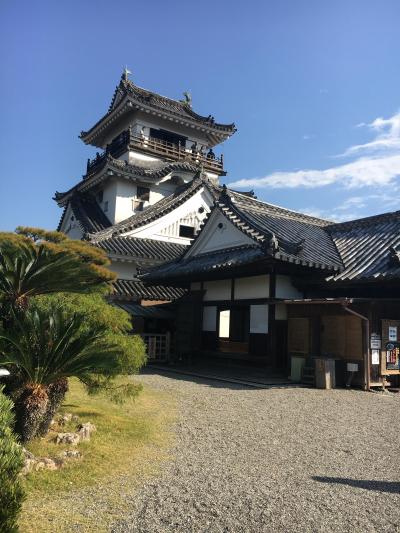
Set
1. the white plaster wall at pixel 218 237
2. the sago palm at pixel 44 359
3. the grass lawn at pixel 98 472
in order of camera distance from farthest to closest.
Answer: the white plaster wall at pixel 218 237 < the sago palm at pixel 44 359 < the grass lawn at pixel 98 472

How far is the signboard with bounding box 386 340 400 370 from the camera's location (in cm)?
1245

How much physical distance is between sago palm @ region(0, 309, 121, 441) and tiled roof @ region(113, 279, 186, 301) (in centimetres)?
1404

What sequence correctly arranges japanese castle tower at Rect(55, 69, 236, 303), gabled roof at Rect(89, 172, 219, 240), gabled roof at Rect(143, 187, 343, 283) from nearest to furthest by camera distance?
gabled roof at Rect(143, 187, 343, 283) < japanese castle tower at Rect(55, 69, 236, 303) < gabled roof at Rect(89, 172, 219, 240)

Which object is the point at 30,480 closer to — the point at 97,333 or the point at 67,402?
the point at 97,333

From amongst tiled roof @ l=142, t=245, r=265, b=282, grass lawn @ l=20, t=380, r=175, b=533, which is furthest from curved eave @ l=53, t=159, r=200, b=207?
grass lawn @ l=20, t=380, r=175, b=533

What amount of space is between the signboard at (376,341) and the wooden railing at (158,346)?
8364mm

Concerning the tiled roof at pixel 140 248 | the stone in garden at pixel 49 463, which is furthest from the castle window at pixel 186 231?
the stone in garden at pixel 49 463

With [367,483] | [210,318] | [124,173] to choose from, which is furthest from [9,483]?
[124,173]

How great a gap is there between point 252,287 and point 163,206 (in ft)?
38.3

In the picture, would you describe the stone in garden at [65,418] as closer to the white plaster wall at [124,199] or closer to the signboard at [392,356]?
the signboard at [392,356]

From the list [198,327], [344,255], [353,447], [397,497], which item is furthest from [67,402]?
[344,255]

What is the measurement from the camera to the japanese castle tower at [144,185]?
72.8ft

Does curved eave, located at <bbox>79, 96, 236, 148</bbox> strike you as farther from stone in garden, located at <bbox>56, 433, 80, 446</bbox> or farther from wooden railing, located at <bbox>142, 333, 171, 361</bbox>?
stone in garden, located at <bbox>56, 433, 80, 446</bbox>

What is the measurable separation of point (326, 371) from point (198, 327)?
20.7 feet
